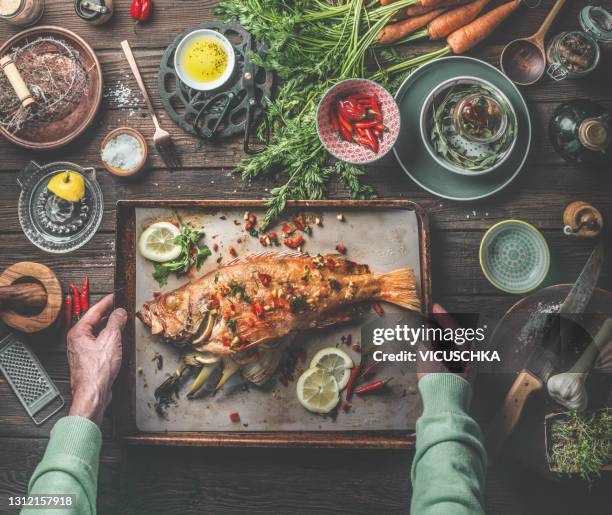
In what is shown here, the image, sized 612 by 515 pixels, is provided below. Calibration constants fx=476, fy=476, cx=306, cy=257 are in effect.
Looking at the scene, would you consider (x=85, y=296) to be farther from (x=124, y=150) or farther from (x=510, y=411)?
(x=510, y=411)

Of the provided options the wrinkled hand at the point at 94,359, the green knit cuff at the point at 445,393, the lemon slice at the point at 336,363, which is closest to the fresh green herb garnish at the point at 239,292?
the lemon slice at the point at 336,363

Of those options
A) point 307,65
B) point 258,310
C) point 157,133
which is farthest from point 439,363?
point 157,133

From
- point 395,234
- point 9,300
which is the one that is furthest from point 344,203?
point 9,300

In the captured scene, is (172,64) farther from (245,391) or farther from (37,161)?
(245,391)

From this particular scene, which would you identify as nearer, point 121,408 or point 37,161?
point 121,408

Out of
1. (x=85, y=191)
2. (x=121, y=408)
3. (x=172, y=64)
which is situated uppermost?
(x=172, y=64)

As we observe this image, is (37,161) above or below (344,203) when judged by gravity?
above

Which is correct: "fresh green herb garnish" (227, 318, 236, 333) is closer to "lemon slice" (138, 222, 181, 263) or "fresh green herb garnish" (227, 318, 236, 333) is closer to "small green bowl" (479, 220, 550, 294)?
"lemon slice" (138, 222, 181, 263)

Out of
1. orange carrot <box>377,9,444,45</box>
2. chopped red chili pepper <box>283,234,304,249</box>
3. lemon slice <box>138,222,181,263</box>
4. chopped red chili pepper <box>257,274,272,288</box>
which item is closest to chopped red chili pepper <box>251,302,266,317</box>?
chopped red chili pepper <box>257,274,272,288</box>
